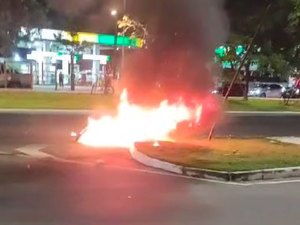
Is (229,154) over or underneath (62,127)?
over

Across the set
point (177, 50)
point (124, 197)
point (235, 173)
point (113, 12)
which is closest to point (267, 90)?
point (113, 12)

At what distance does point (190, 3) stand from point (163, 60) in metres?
3.92

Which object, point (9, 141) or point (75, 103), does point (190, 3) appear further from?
point (75, 103)

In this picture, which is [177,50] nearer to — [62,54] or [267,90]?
[62,54]

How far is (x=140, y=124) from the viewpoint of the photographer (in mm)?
15289

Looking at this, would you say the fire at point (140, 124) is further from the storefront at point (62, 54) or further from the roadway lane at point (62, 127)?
the storefront at point (62, 54)

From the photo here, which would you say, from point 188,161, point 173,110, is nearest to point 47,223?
point 188,161

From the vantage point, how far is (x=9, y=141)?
13.9m

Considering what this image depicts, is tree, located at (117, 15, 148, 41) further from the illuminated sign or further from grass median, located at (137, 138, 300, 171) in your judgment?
grass median, located at (137, 138, 300, 171)

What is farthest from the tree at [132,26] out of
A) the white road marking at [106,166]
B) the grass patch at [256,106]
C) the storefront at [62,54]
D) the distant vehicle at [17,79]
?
the distant vehicle at [17,79]

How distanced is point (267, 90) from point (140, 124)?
1312 inches

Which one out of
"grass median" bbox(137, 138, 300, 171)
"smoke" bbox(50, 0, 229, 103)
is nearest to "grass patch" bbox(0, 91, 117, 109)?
"smoke" bbox(50, 0, 229, 103)

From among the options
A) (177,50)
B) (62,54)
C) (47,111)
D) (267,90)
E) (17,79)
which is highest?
(177,50)

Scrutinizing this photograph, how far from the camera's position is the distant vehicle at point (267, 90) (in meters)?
46.8
